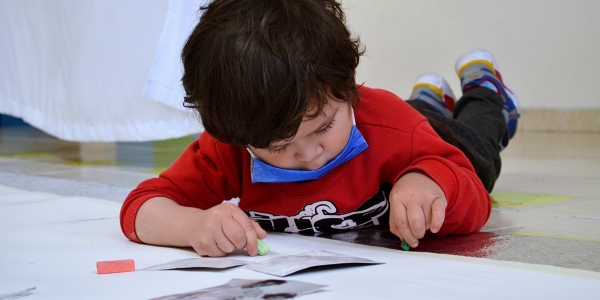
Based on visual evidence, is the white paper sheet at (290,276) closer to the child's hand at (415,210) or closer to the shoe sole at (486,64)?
the child's hand at (415,210)

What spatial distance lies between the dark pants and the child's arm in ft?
1.25

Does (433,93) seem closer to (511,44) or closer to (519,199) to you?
(519,199)

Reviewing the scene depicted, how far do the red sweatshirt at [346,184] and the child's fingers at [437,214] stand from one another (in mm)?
64

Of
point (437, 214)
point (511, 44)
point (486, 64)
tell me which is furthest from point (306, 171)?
point (511, 44)

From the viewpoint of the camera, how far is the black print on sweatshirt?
2.42 feet

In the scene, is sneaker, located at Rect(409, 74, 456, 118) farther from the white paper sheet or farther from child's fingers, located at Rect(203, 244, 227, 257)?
child's fingers, located at Rect(203, 244, 227, 257)

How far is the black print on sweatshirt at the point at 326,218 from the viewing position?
0.74m

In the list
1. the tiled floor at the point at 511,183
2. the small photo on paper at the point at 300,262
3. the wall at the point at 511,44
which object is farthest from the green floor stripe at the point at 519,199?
the wall at the point at 511,44

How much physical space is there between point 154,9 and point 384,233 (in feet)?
2.91

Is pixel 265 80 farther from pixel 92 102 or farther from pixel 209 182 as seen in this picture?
pixel 92 102

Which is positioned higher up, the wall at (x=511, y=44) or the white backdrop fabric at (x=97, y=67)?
the wall at (x=511, y=44)

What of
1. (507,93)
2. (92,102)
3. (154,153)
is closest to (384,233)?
(507,93)

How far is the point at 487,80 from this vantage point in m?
1.29

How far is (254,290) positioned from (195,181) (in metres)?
0.33
